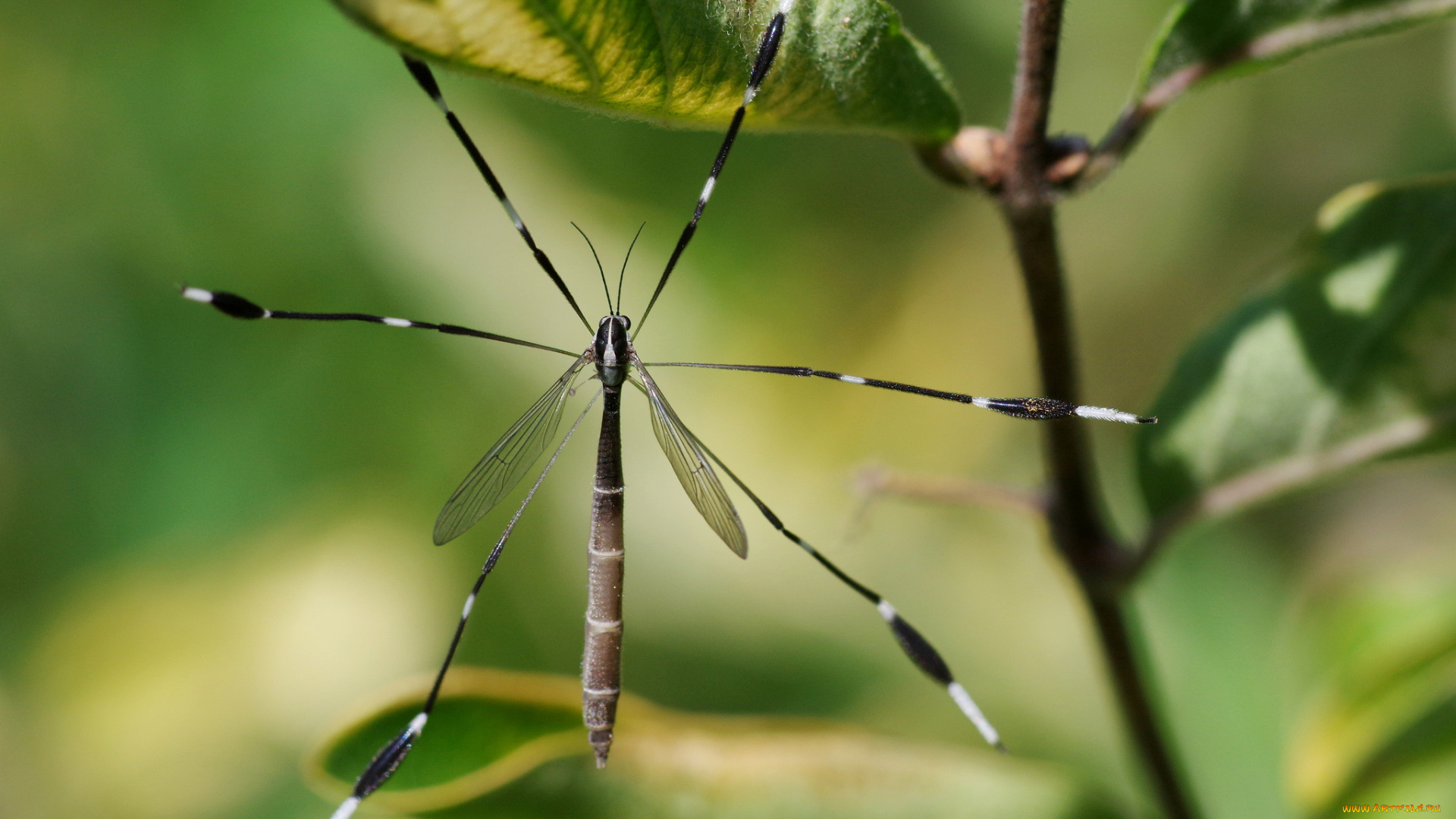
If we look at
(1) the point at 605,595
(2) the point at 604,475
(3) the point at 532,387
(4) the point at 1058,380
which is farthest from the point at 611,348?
(3) the point at 532,387

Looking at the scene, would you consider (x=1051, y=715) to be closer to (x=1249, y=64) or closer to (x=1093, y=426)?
(x=1093, y=426)

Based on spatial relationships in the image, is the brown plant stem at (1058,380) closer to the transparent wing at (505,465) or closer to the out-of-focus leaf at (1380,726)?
the out-of-focus leaf at (1380,726)

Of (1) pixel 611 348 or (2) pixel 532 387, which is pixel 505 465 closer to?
(1) pixel 611 348

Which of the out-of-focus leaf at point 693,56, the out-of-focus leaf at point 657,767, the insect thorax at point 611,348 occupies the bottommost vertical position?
the out-of-focus leaf at point 657,767

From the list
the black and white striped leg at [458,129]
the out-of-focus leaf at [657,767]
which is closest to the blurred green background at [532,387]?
the out-of-focus leaf at [657,767]

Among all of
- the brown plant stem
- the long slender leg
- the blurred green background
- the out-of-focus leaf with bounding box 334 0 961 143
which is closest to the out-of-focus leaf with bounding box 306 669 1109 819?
the long slender leg

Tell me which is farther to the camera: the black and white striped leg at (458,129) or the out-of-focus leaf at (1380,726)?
the out-of-focus leaf at (1380,726)

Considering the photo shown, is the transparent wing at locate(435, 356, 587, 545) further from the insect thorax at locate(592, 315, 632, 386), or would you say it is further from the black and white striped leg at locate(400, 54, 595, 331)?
the black and white striped leg at locate(400, 54, 595, 331)
